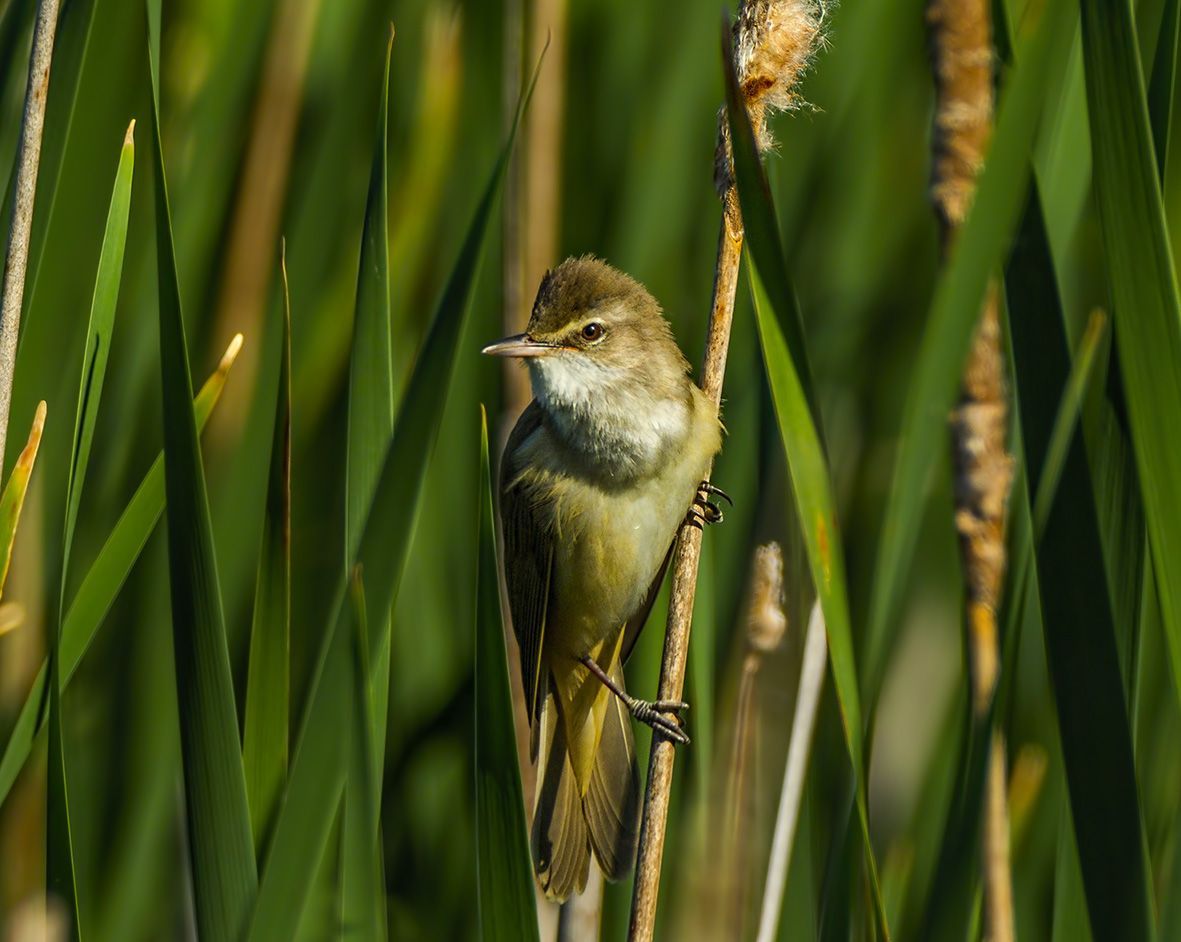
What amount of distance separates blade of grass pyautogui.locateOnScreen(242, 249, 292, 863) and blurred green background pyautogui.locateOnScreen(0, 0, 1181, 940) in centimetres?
58

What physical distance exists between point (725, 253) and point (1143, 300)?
0.56m

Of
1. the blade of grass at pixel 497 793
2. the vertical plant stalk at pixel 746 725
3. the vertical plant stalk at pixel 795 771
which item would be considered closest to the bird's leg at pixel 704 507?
the vertical plant stalk at pixel 746 725

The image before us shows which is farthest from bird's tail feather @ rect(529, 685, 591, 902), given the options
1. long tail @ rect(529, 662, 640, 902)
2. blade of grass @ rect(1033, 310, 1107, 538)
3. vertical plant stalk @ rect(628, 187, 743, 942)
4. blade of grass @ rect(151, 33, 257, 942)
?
blade of grass @ rect(1033, 310, 1107, 538)

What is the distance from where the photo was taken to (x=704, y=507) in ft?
6.87

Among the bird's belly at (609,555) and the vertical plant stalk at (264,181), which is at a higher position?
the vertical plant stalk at (264,181)

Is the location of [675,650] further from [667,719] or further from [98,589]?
[98,589]

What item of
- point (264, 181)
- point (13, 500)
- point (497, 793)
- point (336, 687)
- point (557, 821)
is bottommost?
point (557, 821)

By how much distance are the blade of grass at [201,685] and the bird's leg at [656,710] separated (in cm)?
54

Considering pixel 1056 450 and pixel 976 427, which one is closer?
pixel 1056 450

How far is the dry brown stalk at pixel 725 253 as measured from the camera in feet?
4.87

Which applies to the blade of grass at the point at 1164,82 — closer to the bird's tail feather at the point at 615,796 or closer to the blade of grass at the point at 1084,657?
the blade of grass at the point at 1084,657

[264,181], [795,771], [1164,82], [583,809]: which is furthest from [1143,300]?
[264,181]

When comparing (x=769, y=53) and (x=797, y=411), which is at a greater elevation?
(x=769, y=53)

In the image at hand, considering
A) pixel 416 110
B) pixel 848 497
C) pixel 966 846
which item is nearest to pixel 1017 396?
pixel 966 846
